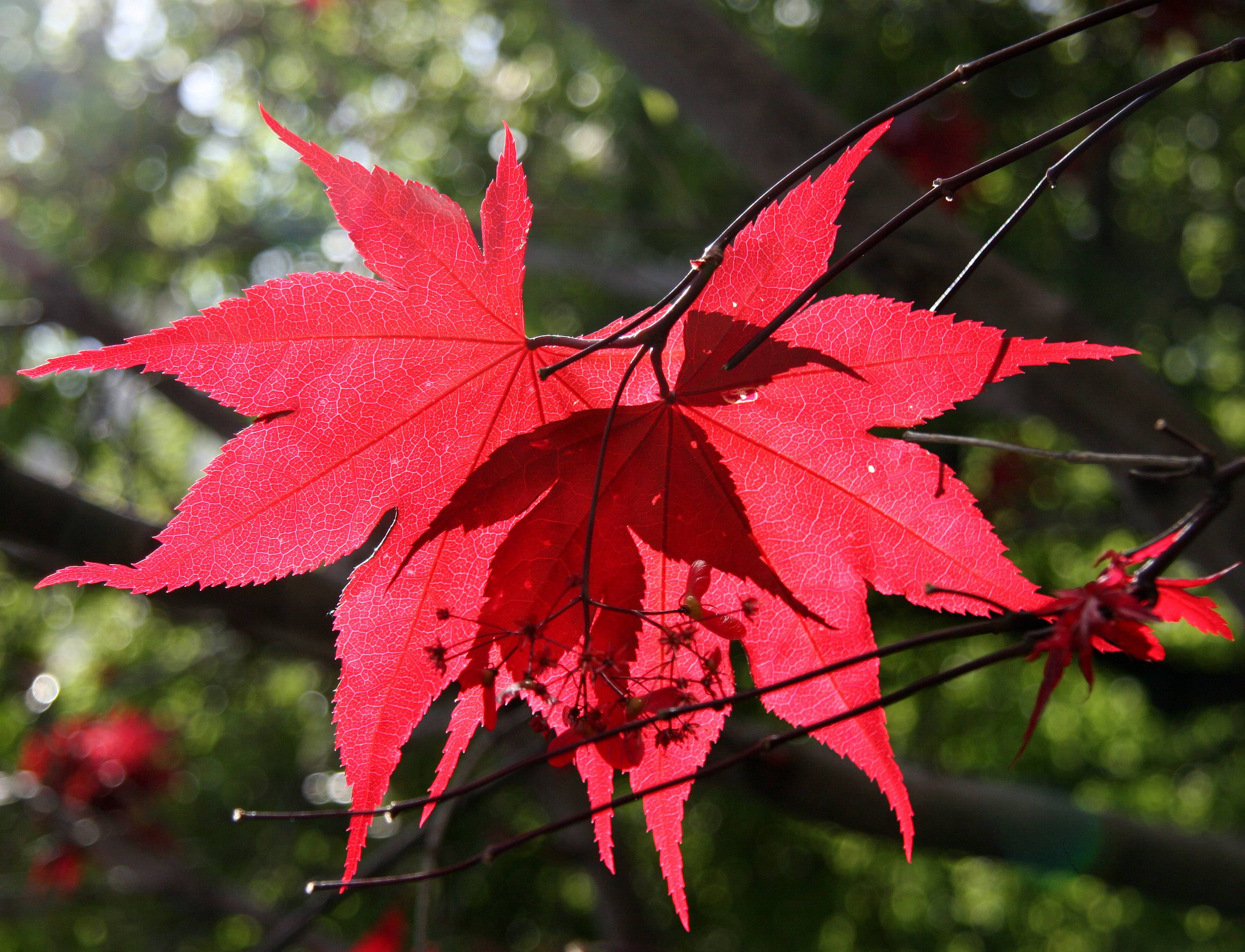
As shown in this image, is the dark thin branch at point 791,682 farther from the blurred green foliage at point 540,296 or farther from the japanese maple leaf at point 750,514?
the blurred green foliage at point 540,296

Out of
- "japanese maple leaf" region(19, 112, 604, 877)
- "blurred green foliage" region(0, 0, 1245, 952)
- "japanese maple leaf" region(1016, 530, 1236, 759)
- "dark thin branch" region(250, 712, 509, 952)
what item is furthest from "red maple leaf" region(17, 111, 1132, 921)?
"blurred green foliage" region(0, 0, 1245, 952)

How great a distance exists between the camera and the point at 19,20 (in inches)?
200

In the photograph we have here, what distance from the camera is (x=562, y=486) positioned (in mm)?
921

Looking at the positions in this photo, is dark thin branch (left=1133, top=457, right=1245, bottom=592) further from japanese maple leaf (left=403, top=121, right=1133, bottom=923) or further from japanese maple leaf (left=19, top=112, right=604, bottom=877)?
japanese maple leaf (left=19, top=112, right=604, bottom=877)

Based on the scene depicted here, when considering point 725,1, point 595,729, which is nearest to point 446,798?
point 595,729

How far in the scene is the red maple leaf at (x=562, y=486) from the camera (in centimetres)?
84

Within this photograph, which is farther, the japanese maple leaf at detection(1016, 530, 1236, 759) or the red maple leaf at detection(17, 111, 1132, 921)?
the red maple leaf at detection(17, 111, 1132, 921)

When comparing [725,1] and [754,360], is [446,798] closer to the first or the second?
[754,360]

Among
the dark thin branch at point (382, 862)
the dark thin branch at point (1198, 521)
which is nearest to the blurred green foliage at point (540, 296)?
the dark thin branch at point (382, 862)

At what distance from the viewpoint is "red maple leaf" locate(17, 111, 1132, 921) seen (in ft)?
2.75

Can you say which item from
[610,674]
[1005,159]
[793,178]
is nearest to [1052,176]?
[1005,159]

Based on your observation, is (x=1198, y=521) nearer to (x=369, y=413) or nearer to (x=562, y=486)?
(x=562, y=486)

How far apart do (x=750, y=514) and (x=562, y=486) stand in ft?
0.66

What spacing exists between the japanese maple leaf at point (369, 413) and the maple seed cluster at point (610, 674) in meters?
0.05
